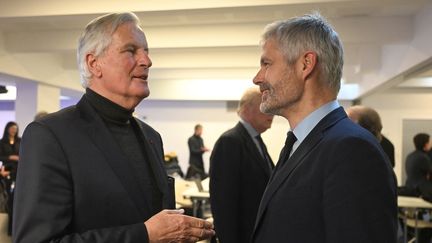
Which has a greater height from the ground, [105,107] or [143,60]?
[143,60]

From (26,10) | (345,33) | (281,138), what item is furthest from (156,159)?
(281,138)

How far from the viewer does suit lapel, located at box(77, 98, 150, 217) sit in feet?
3.97

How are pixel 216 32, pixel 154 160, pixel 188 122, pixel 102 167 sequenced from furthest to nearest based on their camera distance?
pixel 188 122, pixel 216 32, pixel 154 160, pixel 102 167

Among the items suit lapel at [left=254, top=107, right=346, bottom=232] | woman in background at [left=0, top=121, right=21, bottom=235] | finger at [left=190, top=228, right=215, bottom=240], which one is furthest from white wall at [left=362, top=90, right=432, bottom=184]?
finger at [left=190, top=228, right=215, bottom=240]

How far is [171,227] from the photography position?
3.78 ft

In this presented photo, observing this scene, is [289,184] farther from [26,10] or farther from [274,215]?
[26,10]

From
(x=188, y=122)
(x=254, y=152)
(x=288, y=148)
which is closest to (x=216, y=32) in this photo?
(x=254, y=152)

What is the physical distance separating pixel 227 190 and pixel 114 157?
1.10 metres

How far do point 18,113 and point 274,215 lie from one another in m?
7.79

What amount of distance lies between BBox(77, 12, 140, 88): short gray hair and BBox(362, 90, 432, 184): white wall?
345 inches

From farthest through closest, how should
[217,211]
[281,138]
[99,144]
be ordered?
[281,138] → [217,211] → [99,144]

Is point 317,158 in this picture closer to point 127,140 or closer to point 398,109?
point 127,140

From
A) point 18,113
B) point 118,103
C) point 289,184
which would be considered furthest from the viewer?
point 18,113

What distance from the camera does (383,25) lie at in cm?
492
